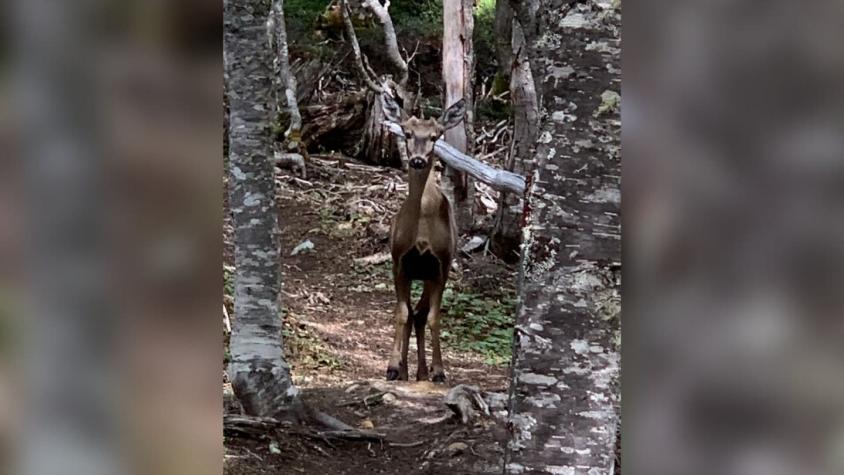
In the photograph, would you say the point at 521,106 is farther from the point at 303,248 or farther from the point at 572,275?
the point at 572,275

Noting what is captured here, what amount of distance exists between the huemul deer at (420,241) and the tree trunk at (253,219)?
2.40 meters

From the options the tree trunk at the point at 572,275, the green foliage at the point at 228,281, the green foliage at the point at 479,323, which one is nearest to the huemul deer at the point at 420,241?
the green foliage at the point at 479,323

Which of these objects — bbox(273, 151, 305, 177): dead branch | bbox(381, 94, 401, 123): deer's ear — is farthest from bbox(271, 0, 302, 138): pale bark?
bbox(381, 94, 401, 123): deer's ear

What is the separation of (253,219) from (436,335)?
9.67 feet

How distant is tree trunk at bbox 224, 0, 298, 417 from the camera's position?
4.79 metres

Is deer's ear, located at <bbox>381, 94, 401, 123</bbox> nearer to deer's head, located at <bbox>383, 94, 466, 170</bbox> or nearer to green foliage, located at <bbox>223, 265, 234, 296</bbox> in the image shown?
deer's head, located at <bbox>383, 94, 466, 170</bbox>

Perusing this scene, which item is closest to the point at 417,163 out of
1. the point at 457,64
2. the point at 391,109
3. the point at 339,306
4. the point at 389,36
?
the point at 391,109

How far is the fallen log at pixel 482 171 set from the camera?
800cm

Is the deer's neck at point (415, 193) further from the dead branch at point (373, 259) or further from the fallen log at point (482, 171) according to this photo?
the dead branch at point (373, 259)

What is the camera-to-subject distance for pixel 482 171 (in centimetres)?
885

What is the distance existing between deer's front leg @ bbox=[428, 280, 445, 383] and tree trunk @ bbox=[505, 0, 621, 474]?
16.7 ft
